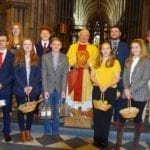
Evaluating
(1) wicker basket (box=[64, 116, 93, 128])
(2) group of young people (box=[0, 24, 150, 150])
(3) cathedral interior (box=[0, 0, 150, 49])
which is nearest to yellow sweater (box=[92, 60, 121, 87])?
(2) group of young people (box=[0, 24, 150, 150])

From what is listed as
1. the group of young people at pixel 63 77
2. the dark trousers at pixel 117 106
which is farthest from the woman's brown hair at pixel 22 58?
the dark trousers at pixel 117 106

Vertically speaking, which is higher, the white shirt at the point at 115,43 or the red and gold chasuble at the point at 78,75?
the white shirt at the point at 115,43

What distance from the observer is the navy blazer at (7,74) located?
5.27 m

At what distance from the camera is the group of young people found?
5055mm

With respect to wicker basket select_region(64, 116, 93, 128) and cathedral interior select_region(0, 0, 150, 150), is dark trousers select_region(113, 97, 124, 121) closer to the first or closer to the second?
cathedral interior select_region(0, 0, 150, 150)

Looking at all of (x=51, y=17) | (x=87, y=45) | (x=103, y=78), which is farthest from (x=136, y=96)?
(x=51, y=17)

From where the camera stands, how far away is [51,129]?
580cm

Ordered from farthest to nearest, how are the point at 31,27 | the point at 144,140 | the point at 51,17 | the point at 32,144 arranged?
the point at 51,17
the point at 31,27
the point at 144,140
the point at 32,144

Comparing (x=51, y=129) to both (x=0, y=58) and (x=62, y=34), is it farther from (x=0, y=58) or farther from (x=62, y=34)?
(x=62, y=34)

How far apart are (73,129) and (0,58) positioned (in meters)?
1.55

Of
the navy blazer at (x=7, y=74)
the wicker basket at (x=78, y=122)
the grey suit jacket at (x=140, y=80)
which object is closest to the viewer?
the grey suit jacket at (x=140, y=80)

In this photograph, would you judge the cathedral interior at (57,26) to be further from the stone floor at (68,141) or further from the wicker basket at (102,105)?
the wicker basket at (102,105)

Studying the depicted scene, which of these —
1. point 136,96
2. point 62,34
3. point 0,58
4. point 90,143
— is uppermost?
point 62,34

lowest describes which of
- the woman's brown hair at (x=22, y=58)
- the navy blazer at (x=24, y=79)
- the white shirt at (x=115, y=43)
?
the navy blazer at (x=24, y=79)
